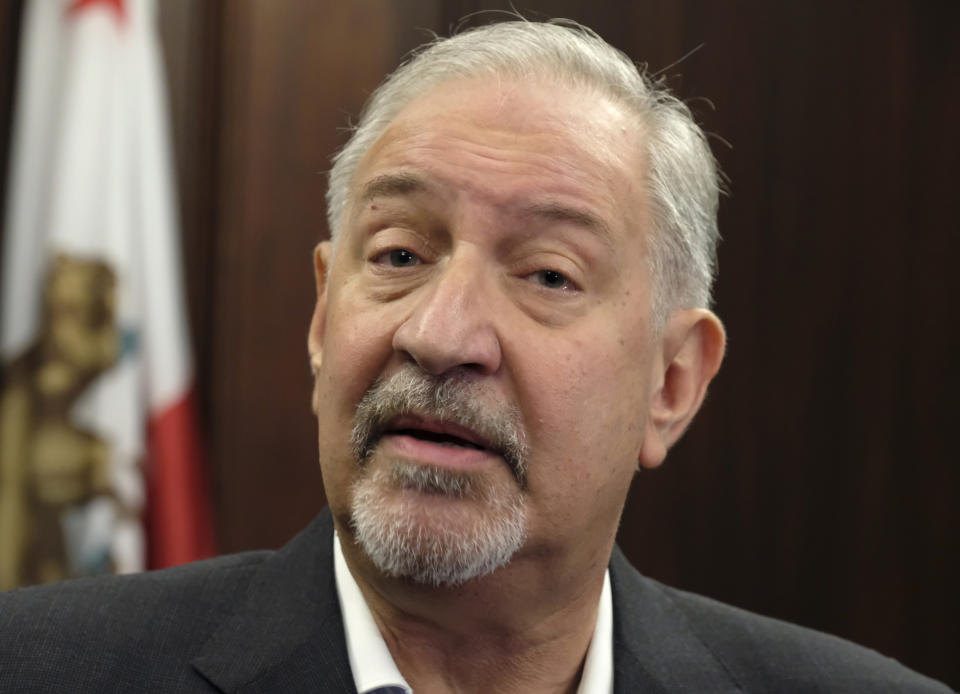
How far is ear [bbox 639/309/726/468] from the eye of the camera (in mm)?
1913

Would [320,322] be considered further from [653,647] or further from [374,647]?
[653,647]

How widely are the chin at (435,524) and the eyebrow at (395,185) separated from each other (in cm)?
41

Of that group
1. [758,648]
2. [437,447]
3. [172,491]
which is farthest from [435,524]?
[172,491]

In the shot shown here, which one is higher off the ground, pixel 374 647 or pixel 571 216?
pixel 571 216

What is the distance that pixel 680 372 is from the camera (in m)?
1.97

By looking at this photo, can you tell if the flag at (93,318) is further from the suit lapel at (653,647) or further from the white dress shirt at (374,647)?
the suit lapel at (653,647)

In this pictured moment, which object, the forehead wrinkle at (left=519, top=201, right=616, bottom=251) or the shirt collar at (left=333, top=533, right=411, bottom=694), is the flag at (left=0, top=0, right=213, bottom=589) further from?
the forehead wrinkle at (left=519, top=201, right=616, bottom=251)

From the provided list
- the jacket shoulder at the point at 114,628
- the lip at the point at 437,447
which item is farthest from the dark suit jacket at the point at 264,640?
the lip at the point at 437,447

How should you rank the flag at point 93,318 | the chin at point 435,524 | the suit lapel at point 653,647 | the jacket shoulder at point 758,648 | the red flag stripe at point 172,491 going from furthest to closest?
the red flag stripe at point 172,491 < the flag at point 93,318 < the jacket shoulder at point 758,648 < the suit lapel at point 653,647 < the chin at point 435,524

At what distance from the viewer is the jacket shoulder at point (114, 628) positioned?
155cm

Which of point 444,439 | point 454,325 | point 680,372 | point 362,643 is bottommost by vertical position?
point 362,643

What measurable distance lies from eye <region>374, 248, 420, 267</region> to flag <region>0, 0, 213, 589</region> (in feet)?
4.68

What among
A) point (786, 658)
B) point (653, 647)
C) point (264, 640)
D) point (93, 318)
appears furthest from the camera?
point (93, 318)

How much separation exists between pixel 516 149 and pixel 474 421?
42 centimetres
